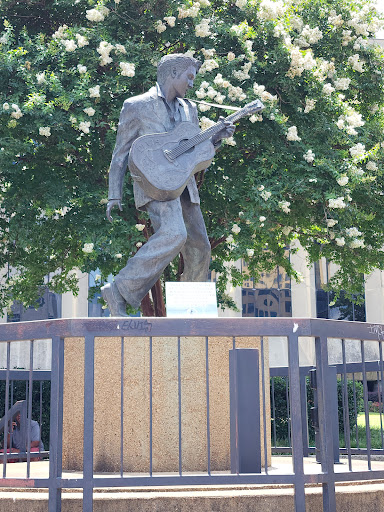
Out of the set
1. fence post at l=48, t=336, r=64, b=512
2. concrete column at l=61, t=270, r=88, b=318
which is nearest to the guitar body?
fence post at l=48, t=336, r=64, b=512

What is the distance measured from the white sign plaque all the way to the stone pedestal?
261 mm

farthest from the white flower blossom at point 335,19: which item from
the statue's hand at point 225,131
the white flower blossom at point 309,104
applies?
the statue's hand at point 225,131

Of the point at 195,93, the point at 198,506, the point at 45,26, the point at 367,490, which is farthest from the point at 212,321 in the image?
the point at 45,26

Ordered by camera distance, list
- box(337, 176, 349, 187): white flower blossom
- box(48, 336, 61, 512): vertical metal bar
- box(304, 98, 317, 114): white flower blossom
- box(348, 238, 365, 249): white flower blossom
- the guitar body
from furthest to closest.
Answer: box(304, 98, 317, 114): white flower blossom → box(348, 238, 365, 249): white flower blossom → box(337, 176, 349, 187): white flower blossom → the guitar body → box(48, 336, 61, 512): vertical metal bar

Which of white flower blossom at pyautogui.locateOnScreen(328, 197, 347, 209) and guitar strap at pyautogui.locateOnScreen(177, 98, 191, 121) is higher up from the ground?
white flower blossom at pyautogui.locateOnScreen(328, 197, 347, 209)

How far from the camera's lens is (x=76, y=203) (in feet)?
42.5

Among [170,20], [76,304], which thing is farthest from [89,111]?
[76,304]

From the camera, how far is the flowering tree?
11.9 m

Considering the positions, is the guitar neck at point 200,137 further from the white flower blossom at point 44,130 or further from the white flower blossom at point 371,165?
the white flower blossom at point 371,165

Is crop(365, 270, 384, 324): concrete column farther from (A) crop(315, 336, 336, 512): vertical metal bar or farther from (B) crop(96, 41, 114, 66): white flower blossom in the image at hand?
(A) crop(315, 336, 336, 512): vertical metal bar

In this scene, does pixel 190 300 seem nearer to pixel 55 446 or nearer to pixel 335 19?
pixel 55 446

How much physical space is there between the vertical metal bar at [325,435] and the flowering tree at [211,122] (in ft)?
21.7

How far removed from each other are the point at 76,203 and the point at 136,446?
750 cm

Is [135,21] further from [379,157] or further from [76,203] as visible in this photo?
[379,157]
